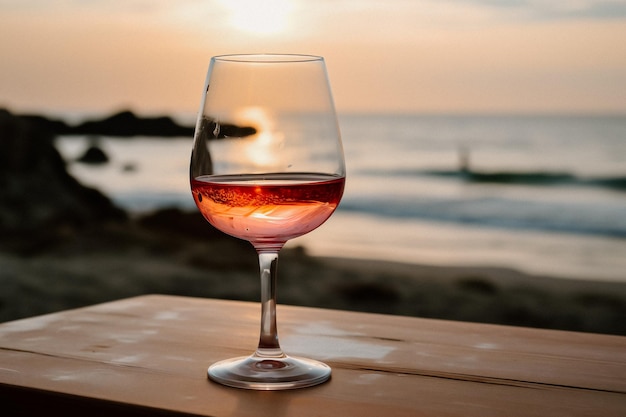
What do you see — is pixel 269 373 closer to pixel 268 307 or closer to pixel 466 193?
pixel 268 307

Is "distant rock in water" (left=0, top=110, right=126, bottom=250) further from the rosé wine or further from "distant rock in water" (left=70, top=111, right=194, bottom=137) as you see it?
the rosé wine

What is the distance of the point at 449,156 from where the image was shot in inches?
508

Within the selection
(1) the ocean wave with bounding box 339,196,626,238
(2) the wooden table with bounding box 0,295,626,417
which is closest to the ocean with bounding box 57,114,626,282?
(1) the ocean wave with bounding box 339,196,626,238

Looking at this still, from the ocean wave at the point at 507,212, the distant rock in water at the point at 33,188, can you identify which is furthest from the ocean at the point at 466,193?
the distant rock in water at the point at 33,188

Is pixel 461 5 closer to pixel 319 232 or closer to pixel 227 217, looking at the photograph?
pixel 319 232

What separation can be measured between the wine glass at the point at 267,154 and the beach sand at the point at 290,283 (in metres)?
4.31

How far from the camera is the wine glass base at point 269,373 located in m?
0.96

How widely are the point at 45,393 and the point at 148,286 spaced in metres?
5.10

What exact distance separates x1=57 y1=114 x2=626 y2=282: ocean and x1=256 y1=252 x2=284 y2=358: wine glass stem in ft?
20.1

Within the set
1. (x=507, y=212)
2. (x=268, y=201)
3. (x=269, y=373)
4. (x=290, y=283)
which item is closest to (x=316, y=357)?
(x=269, y=373)

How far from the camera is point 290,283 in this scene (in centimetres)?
612

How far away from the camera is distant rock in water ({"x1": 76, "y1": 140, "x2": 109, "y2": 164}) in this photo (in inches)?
378

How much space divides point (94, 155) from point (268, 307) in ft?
30.1

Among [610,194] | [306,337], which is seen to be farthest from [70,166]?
[306,337]
